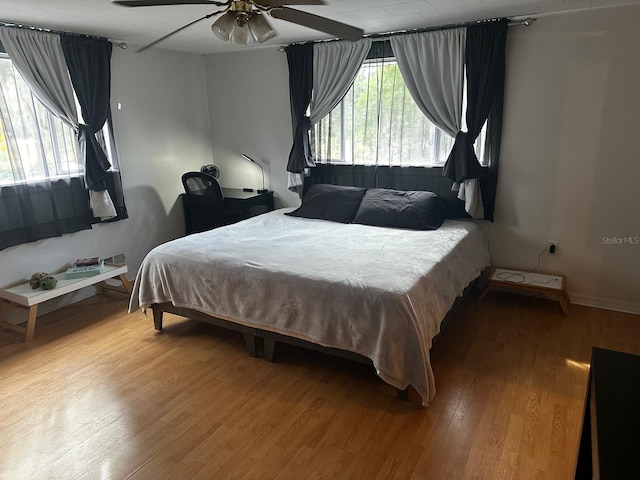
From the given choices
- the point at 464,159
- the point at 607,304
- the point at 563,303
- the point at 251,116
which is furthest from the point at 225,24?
the point at 607,304

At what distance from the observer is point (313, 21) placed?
7.07ft

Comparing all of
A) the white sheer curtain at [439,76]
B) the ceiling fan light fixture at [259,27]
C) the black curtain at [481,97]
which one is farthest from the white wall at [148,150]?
the black curtain at [481,97]

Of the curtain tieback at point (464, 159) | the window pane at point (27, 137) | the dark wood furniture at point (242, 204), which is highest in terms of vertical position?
the window pane at point (27, 137)

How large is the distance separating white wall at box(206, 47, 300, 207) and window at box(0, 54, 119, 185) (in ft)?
5.49

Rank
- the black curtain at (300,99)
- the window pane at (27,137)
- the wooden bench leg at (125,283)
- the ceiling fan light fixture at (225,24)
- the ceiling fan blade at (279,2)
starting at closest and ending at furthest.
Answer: the ceiling fan blade at (279,2), the ceiling fan light fixture at (225,24), the window pane at (27,137), the wooden bench leg at (125,283), the black curtain at (300,99)

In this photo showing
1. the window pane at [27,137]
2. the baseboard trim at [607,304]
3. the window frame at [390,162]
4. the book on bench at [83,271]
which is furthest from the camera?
the window frame at [390,162]

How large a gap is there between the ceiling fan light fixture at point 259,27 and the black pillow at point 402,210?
1858mm

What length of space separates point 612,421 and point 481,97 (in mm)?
2973

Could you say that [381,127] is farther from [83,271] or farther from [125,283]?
[83,271]

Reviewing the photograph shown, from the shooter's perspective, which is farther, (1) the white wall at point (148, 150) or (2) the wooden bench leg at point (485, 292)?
(1) the white wall at point (148, 150)

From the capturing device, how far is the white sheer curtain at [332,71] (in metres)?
3.92

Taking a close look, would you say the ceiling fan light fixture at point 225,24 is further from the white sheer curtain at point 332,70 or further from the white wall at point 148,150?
the white wall at point 148,150

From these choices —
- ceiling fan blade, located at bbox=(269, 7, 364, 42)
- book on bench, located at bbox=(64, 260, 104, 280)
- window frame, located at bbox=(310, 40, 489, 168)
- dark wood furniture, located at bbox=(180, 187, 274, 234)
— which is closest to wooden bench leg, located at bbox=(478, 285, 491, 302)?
window frame, located at bbox=(310, 40, 489, 168)

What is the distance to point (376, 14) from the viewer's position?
123 inches
